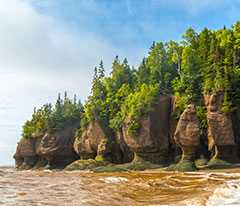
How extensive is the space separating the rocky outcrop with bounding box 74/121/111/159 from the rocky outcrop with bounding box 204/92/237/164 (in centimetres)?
1779

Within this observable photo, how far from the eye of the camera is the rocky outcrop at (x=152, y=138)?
96.8 ft

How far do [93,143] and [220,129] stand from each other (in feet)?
72.9

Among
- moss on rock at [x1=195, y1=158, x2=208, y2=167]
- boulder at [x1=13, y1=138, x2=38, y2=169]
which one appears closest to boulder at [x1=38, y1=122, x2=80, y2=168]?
boulder at [x1=13, y1=138, x2=38, y2=169]

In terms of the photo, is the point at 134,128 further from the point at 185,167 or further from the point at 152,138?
the point at 185,167

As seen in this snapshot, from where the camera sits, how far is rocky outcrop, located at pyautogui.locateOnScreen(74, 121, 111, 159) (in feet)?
117

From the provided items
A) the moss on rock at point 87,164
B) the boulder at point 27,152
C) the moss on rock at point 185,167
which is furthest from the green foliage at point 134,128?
the boulder at point 27,152

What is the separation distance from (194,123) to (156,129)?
7.61m

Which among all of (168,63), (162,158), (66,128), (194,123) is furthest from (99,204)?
(66,128)

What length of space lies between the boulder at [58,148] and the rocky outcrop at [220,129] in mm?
30275

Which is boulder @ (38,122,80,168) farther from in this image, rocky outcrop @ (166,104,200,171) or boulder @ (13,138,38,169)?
rocky outcrop @ (166,104,200,171)

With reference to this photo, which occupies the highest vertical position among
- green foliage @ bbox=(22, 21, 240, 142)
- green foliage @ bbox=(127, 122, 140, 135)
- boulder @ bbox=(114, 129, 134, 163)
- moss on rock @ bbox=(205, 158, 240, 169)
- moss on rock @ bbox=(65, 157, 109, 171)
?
green foliage @ bbox=(22, 21, 240, 142)

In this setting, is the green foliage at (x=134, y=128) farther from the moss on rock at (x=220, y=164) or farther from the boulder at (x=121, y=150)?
the moss on rock at (x=220, y=164)

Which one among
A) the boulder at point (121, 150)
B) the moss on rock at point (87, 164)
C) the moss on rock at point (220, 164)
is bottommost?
the moss on rock at point (87, 164)

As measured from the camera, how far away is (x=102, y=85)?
48.1 meters
